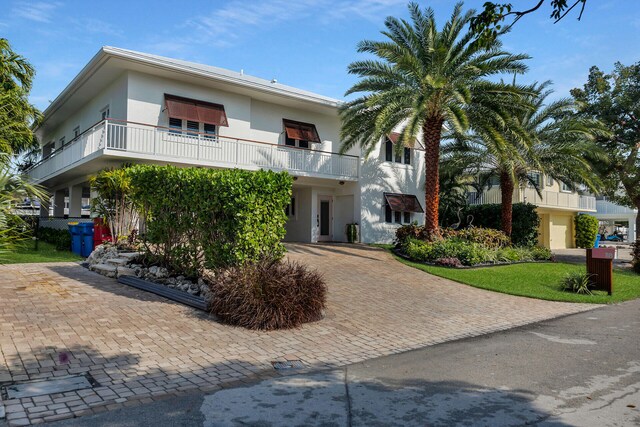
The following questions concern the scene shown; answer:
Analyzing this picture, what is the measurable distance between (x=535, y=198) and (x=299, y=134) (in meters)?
17.2

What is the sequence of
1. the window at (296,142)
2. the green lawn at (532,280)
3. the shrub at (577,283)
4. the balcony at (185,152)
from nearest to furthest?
the green lawn at (532,280) < the shrub at (577,283) < the balcony at (185,152) < the window at (296,142)

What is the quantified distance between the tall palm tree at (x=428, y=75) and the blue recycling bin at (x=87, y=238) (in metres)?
9.86

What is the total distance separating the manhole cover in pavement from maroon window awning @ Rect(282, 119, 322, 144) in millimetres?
16616

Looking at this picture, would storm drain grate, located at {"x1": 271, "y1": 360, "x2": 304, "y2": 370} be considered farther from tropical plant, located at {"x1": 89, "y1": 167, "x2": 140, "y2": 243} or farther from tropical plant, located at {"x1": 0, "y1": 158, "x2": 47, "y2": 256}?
tropical plant, located at {"x1": 89, "y1": 167, "x2": 140, "y2": 243}

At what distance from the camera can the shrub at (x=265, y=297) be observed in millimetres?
7641

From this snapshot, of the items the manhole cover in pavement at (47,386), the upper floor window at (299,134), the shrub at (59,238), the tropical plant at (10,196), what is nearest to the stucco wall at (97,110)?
the shrub at (59,238)

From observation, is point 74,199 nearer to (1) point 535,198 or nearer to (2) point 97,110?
(2) point 97,110

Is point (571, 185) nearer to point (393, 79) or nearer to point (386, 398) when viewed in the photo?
point (393, 79)

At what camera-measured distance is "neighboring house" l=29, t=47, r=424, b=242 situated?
53.7ft

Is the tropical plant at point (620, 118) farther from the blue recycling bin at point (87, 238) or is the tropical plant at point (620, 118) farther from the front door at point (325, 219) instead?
the blue recycling bin at point (87, 238)

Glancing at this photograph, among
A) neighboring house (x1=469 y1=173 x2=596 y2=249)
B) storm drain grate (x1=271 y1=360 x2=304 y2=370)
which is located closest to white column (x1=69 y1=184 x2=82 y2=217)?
storm drain grate (x1=271 y1=360 x2=304 y2=370)

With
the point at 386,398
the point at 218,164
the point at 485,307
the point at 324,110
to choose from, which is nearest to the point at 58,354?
the point at 386,398

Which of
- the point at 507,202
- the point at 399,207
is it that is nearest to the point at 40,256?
the point at 399,207

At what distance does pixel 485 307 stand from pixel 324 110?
13663 mm
